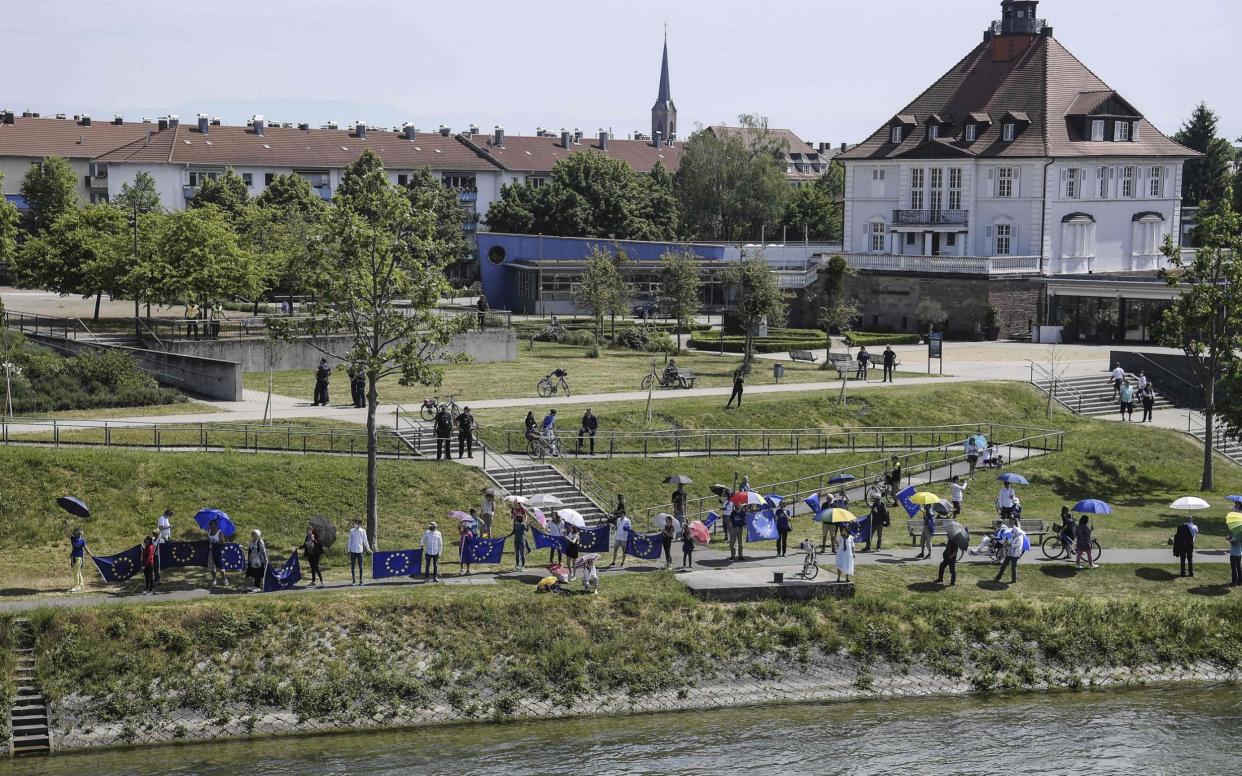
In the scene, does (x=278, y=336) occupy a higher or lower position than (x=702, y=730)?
higher

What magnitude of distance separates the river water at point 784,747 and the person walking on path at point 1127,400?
2700 centimetres

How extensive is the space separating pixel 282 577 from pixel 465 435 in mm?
11152

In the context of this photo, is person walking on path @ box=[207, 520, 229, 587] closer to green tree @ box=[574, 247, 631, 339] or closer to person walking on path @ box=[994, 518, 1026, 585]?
person walking on path @ box=[994, 518, 1026, 585]

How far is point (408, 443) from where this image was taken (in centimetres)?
4347

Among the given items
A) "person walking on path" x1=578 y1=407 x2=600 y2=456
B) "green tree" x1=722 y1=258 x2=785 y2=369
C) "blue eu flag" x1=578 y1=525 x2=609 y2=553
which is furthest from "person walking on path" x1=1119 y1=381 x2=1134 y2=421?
"blue eu flag" x1=578 y1=525 x2=609 y2=553

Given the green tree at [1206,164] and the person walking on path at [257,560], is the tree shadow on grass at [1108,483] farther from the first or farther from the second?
the green tree at [1206,164]

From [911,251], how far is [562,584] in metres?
57.8

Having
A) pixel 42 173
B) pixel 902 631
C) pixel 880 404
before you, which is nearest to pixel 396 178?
pixel 42 173

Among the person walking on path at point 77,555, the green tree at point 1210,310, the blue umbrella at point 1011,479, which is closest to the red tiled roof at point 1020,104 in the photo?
the green tree at point 1210,310

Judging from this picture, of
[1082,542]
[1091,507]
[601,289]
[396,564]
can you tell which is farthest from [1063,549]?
[601,289]

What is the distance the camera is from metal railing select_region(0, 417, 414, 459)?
39.9m

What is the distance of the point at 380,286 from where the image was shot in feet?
116

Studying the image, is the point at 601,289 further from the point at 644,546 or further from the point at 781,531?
the point at 644,546

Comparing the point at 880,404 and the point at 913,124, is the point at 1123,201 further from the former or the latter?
the point at 880,404
